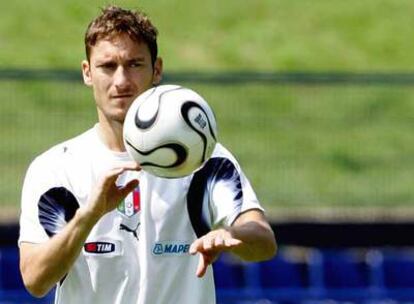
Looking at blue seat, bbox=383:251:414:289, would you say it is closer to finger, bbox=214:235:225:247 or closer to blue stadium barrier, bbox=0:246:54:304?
blue stadium barrier, bbox=0:246:54:304

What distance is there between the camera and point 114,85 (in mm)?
6699

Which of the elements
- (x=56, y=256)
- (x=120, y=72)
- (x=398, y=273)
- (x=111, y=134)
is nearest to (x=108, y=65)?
(x=120, y=72)

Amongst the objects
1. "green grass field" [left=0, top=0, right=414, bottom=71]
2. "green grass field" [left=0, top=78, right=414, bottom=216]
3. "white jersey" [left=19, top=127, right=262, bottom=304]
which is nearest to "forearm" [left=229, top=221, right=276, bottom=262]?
"white jersey" [left=19, top=127, right=262, bottom=304]

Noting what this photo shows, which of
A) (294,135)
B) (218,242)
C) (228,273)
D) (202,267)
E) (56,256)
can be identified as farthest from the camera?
(294,135)

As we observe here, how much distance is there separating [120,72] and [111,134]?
12.9 inches

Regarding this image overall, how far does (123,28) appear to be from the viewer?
22.1 ft

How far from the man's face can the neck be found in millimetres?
83

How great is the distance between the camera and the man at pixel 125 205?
6730 mm

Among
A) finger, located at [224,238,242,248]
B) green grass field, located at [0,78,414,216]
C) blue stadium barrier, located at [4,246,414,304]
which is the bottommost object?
blue stadium barrier, located at [4,246,414,304]

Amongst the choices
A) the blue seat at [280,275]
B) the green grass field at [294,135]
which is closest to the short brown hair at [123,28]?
the blue seat at [280,275]

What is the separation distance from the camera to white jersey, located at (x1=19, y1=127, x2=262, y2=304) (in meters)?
6.82

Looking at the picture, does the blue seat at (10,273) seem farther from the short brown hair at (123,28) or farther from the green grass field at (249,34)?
the green grass field at (249,34)

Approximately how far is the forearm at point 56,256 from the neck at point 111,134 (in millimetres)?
518

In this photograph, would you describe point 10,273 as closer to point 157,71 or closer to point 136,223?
point 136,223
